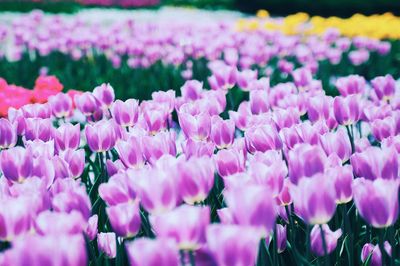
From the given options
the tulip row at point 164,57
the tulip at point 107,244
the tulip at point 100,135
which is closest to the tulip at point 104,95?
the tulip at point 100,135

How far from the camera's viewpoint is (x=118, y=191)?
4.18 ft

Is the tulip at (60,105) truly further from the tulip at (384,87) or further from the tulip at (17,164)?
the tulip at (384,87)

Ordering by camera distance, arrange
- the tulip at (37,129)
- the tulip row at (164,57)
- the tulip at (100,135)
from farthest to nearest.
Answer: the tulip row at (164,57)
the tulip at (37,129)
the tulip at (100,135)

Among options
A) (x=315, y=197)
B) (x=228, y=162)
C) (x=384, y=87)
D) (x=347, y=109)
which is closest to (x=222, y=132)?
(x=228, y=162)

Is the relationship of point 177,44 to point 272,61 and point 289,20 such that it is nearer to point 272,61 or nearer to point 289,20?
point 272,61

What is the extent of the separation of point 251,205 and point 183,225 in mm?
129

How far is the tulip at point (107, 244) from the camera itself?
150 centimetres

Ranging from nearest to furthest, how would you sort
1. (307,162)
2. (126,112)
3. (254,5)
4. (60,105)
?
(307,162) < (126,112) < (60,105) < (254,5)

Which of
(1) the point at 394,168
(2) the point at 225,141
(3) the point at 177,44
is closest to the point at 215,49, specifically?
(3) the point at 177,44

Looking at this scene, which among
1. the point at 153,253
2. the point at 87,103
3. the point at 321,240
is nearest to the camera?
the point at 153,253

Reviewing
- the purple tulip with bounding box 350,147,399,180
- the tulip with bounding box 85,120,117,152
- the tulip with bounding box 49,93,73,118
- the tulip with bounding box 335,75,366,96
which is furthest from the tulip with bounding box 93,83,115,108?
the purple tulip with bounding box 350,147,399,180

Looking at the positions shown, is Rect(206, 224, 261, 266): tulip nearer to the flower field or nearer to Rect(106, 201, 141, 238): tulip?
the flower field

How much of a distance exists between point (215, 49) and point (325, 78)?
108 cm

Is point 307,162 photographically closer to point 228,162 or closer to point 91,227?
point 228,162
